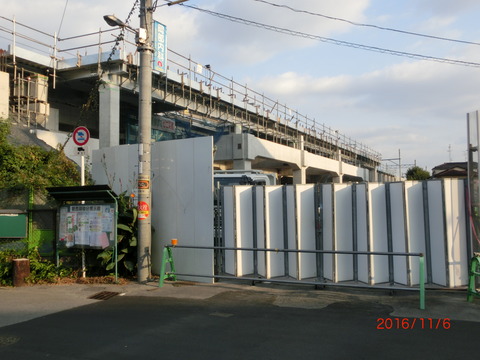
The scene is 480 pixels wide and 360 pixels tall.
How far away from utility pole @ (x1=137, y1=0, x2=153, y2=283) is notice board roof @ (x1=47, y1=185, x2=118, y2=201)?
77cm

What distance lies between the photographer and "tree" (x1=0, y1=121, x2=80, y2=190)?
34.9ft

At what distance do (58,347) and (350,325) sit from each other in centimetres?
411

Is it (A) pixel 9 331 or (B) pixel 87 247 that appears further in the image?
(B) pixel 87 247

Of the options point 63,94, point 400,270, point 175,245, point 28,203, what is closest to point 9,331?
point 175,245

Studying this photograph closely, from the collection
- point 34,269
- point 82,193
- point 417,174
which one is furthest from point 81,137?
point 417,174

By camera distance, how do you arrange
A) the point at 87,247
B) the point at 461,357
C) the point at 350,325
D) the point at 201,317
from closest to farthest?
1. the point at 461,357
2. the point at 350,325
3. the point at 201,317
4. the point at 87,247

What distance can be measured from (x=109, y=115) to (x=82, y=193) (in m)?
12.6

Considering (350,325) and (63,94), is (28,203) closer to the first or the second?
(350,325)

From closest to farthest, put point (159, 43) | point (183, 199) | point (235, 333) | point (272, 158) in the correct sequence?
point (235, 333) < point (183, 199) < point (159, 43) < point (272, 158)

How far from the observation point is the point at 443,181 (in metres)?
8.17

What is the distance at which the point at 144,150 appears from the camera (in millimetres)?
9953

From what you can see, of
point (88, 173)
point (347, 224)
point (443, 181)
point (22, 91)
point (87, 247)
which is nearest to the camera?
point (443, 181)
